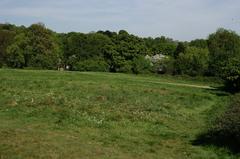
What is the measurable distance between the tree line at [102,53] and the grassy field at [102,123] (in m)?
39.0

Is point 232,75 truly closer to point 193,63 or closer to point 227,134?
point 227,134

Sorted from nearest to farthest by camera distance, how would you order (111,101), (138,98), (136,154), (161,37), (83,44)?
(136,154), (111,101), (138,98), (83,44), (161,37)

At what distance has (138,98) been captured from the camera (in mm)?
29859

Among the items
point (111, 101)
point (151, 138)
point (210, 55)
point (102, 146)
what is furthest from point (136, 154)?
point (210, 55)

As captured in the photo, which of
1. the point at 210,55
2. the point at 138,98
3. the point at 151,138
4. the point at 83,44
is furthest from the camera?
the point at 83,44

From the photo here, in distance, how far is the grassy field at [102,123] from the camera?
546 inches

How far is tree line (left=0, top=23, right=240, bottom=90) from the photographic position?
7481cm

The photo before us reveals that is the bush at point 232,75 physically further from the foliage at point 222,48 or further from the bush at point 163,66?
the bush at point 163,66

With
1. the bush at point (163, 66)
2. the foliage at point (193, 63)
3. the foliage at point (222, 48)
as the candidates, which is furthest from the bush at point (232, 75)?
the bush at point (163, 66)

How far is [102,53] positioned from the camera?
87250mm

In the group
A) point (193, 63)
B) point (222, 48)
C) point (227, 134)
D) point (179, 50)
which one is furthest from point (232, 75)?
point (179, 50)

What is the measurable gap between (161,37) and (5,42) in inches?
1942

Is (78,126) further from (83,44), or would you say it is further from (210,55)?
(83,44)

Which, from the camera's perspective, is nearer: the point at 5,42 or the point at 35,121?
the point at 35,121
